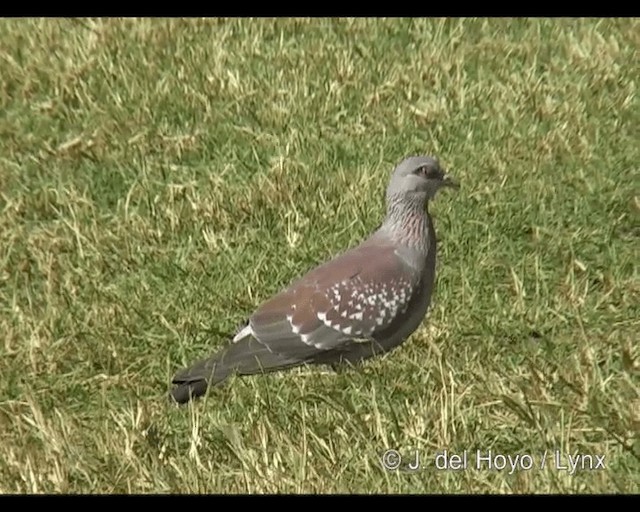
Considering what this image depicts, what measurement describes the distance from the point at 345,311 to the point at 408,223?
1.70ft

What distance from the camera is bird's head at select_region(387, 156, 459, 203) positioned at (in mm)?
5723

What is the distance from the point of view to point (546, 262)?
675 centimetres

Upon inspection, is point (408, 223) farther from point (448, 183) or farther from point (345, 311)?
point (345, 311)

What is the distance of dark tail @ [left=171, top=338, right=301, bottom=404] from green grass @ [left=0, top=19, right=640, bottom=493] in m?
0.08

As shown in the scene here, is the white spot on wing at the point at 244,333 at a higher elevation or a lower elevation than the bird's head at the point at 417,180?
lower

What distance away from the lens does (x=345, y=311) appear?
556cm

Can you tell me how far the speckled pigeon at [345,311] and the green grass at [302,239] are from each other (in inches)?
4.4

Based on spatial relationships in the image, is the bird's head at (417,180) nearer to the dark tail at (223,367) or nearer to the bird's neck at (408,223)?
the bird's neck at (408,223)

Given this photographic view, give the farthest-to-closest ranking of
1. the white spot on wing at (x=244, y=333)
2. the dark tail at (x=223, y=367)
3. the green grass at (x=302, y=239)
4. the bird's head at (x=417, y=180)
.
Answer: the bird's head at (x=417, y=180) < the white spot on wing at (x=244, y=333) < the dark tail at (x=223, y=367) < the green grass at (x=302, y=239)

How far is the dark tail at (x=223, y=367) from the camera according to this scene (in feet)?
17.6

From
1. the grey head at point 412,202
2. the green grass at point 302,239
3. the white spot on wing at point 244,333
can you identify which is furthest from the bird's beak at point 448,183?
the white spot on wing at point 244,333

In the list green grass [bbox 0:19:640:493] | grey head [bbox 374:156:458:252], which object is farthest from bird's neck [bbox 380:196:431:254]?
green grass [bbox 0:19:640:493]

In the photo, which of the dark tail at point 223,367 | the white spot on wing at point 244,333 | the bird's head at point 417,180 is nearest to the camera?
the dark tail at point 223,367

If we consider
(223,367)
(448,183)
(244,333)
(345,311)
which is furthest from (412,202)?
(223,367)
